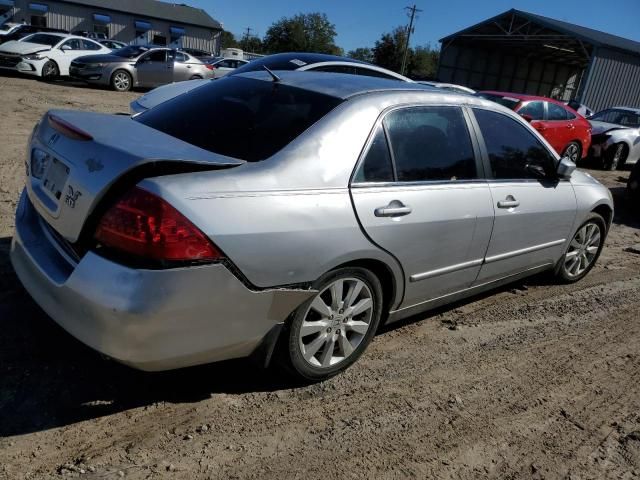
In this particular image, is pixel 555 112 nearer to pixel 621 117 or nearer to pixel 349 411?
pixel 621 117

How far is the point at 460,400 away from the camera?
3145mm

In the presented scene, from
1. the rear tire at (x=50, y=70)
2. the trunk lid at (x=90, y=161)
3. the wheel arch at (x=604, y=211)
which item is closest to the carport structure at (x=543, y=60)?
the rear tire at (x=50, y=70)

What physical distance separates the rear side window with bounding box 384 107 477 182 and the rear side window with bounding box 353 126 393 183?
2.7 inches

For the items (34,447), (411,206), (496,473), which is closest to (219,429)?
(34,447)

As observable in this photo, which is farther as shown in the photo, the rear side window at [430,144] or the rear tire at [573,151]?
the rear tire at [573,151]

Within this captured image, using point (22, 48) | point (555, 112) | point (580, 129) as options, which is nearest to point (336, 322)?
point (555, 112)

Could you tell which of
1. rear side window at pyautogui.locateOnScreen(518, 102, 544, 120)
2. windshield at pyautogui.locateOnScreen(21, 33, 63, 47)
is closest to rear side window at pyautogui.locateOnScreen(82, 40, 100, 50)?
windshield at pyautogui.locateOnScreen(21, 33, 63, 47)

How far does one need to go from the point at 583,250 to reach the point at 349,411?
3221 mm

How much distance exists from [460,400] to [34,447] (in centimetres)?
216

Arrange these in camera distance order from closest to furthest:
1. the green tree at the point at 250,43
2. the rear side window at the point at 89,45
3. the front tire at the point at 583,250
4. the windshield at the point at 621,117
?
the front tire at the point at 583,250 < the windshield at the point at 621,117 < the rear side window at the point at 89,45 < the green tree at the point at 250,43

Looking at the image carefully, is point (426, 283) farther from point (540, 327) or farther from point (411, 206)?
point (540, 327)

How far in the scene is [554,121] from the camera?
1168 centimetres

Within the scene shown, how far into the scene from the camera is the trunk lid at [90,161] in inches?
93.8

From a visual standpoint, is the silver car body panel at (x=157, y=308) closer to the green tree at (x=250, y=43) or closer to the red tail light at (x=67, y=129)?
the red tail light at (x=67, y=129)
